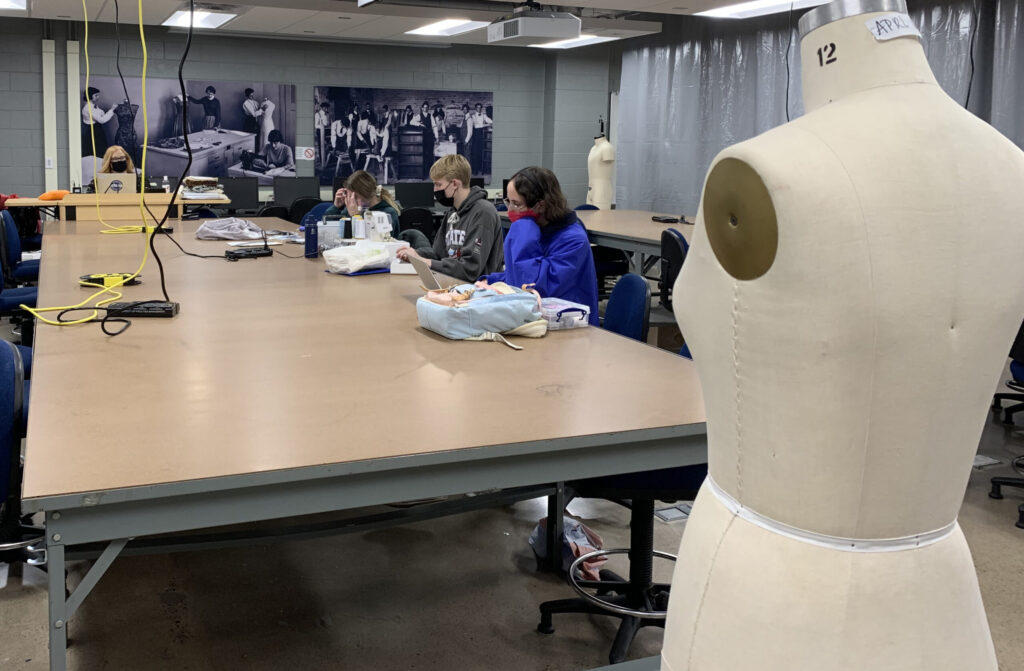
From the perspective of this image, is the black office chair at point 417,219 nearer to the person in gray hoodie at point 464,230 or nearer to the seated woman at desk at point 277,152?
the seated woman at desk at point 277,152

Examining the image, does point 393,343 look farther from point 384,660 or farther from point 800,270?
point 800,270

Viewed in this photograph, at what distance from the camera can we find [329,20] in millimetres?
9281

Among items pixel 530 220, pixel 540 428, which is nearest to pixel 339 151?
pixel 530 220

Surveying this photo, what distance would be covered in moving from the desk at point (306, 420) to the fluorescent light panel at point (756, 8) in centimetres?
531

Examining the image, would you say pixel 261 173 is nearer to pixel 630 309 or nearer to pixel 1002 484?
pixel 630 309

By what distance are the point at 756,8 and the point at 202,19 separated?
17.4 ft

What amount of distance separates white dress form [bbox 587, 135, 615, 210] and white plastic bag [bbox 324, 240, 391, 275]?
5581 millimetres

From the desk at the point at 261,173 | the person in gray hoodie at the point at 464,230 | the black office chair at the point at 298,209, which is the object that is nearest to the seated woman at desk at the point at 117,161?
the black office chair at the point at 298,209

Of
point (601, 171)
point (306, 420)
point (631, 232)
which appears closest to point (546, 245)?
point (306, 420)

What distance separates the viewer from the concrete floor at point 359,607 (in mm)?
2461

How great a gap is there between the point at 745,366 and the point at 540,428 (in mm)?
784

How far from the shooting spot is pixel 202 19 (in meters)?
9.30

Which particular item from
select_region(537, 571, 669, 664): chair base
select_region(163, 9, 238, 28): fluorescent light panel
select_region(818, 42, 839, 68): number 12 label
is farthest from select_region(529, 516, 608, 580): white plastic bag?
select_region(163, 9, 238, 28): fluorescent light panel

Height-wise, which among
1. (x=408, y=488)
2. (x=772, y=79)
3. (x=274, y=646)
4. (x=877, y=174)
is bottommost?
(x=274, y=646)
